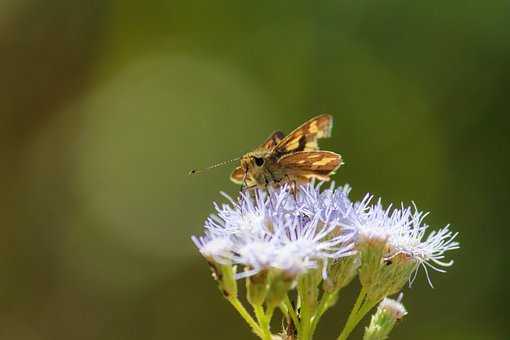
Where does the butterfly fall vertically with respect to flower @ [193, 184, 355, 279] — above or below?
above

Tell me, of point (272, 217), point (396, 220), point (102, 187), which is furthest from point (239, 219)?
point (102, 187)

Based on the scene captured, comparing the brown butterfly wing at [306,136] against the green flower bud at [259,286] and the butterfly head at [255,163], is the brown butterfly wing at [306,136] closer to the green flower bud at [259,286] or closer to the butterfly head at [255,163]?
the butterfly head at [255,163]

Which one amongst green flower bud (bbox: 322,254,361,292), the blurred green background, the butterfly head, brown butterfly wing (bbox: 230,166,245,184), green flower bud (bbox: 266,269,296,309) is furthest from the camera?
the blurred green background

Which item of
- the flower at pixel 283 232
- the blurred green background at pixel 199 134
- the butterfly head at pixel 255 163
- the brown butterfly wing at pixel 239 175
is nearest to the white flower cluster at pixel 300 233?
the flower at pixel 283 232

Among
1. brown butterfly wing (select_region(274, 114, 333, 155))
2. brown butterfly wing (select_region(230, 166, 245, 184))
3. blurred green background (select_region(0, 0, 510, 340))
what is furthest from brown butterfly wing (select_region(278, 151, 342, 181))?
blurred green background (select_region(0, 0, 510, 340))

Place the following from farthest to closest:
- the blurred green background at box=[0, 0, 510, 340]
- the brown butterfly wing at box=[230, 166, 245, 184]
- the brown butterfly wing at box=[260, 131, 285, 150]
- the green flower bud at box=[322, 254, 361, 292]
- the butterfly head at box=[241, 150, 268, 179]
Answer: the blurred green background at box=[0, 0, 510, 340]
the brown butterfly wing at box=[260, 131, 285, 150]
the brown butterfly wing at box=[230, 166, 245, 184]
the butterfly head at box=[241, 150, 268, 179]
the green flower bud at box=[322, 254, 361, 292]

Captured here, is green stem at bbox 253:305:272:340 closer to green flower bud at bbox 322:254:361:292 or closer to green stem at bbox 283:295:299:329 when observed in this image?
green stem at bbox 283:295:299:329

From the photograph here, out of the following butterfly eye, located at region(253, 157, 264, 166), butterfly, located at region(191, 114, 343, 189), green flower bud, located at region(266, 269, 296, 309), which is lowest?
green flower bud, located at region(266, 269, 296, 309)
